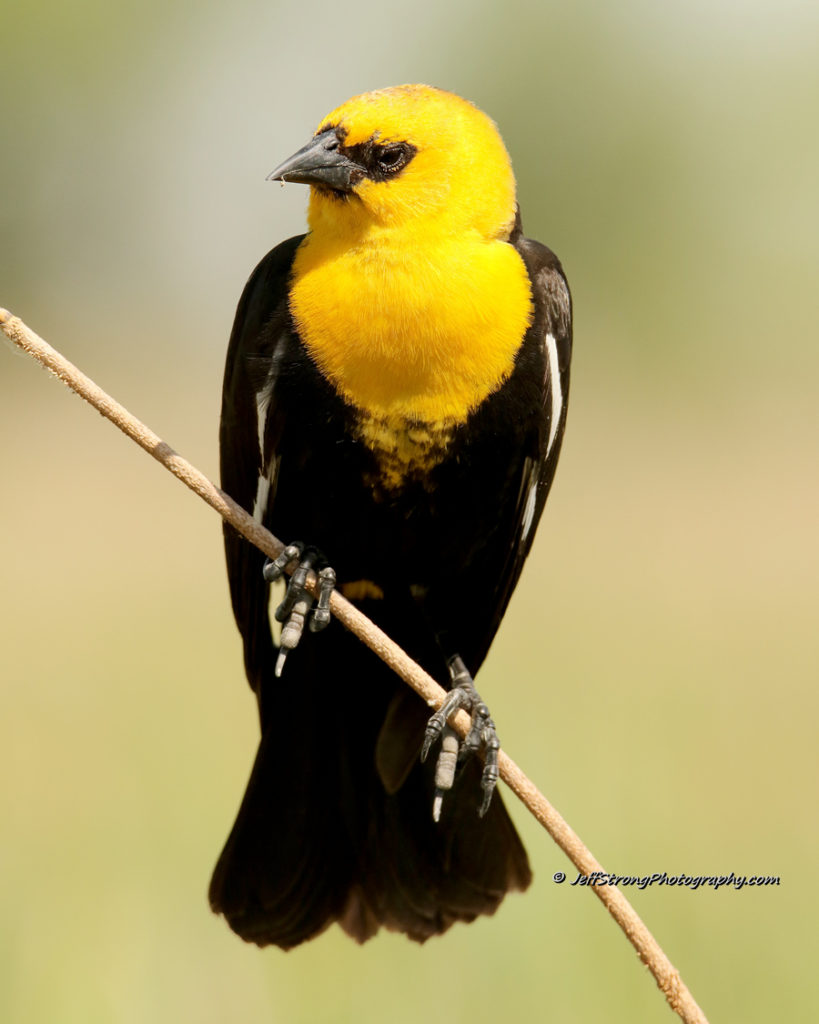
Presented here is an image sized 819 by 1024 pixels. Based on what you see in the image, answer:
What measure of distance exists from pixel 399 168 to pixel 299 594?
90 cm

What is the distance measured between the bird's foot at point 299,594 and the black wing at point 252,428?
0.49 feet

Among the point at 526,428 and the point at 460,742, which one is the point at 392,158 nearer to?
the point at 526,428

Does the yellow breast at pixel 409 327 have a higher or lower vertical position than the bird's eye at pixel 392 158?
lower

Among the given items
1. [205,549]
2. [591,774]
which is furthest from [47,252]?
[591,774]

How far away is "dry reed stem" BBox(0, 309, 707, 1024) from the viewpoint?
1.66 metres

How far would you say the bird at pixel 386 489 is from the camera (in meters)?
2.64

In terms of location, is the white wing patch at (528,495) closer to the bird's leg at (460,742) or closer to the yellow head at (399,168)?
the bird's leg at (460,742)

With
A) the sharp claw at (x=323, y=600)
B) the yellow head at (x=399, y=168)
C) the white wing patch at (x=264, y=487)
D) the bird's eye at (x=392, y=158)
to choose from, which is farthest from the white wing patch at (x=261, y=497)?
the bird's eye at (x=392, y=158)

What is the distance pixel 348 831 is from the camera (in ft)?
10.2

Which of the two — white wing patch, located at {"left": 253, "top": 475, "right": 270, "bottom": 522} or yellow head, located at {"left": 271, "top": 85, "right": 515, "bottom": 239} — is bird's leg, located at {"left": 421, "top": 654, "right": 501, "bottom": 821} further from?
yellow head, located at {"left": 271, "top": 85, "right": 515, "bottom": 239}

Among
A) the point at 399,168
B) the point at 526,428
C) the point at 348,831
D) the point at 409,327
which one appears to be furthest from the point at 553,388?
the point at 348,831

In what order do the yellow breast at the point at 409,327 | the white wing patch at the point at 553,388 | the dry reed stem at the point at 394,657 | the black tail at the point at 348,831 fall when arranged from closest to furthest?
the dry reed stem at the point at 394,657, the yellow breast at the point at 409,327, the white wing patch at the point at 553,388, the black tail at the point at 348,831

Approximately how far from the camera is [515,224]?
293 centimetres

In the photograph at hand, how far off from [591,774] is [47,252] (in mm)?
9511
